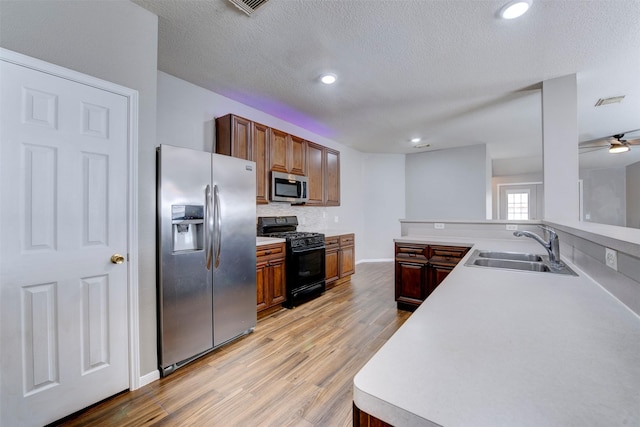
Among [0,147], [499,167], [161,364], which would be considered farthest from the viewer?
[499,167]

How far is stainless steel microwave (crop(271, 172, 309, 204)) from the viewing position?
3.49 metres

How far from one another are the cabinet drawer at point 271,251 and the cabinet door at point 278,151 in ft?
3.27

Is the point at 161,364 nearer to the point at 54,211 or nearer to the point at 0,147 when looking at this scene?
the point at 54,211

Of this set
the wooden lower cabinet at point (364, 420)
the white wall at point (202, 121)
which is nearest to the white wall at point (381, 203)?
the white wall at point (202, 121)

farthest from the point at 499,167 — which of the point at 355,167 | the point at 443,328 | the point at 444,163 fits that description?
the point at 443,328

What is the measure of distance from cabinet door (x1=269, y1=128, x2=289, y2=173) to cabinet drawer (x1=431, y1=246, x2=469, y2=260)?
83.1 inches

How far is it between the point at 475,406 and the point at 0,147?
220 cm

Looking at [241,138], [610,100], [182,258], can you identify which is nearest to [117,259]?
[182,258]

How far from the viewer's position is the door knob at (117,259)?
175 centimetres

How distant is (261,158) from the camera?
335cm

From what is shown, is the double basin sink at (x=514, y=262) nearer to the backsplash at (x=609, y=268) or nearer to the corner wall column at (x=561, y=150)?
the backsplash at (x=609, y=268)

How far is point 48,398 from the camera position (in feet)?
5.02

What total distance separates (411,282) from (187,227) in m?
2.44

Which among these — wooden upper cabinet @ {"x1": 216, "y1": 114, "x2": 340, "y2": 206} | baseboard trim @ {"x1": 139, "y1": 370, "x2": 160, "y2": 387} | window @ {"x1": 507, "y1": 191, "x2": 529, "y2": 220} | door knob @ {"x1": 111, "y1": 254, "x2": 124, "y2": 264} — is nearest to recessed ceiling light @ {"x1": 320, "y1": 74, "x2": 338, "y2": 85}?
wooden upper cabinet @ {"x1": 216, "y1": 114, "x2": 340, "y2": 206}
